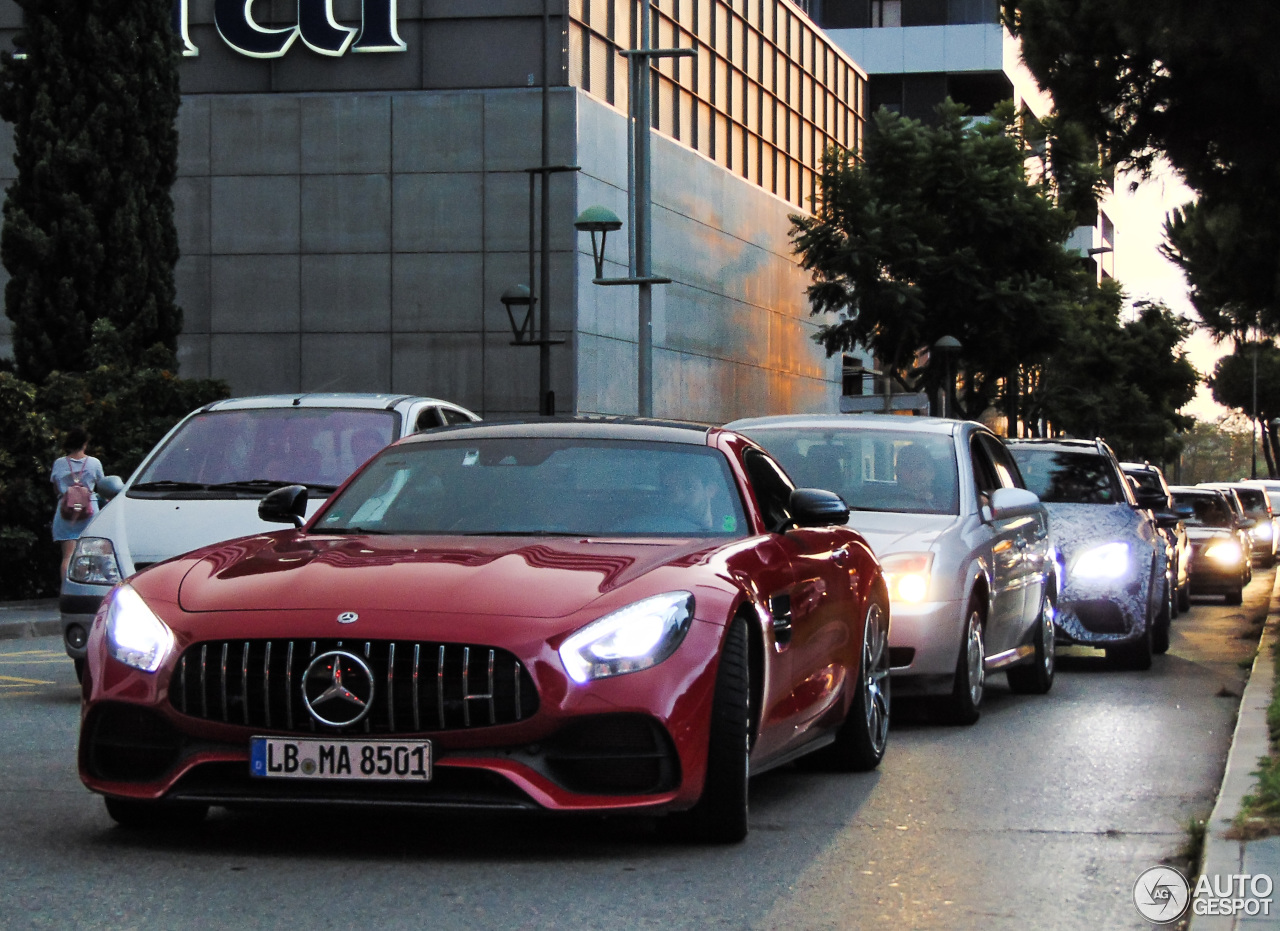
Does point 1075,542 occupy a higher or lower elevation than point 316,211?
lower

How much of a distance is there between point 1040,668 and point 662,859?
667cm

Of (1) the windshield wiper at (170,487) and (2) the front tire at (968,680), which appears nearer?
(2) the front tire at (968,680)

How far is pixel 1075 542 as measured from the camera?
585 inches

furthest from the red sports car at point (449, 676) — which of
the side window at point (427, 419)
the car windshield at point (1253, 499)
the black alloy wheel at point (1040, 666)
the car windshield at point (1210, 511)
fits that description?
the car windshield at point (1253, 499)

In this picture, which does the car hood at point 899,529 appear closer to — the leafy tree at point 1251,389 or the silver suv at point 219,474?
the silver suv at point 219,474

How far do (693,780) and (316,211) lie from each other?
32762 millimetres

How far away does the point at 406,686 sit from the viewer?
5.90 metres

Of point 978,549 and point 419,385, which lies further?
point 419,385

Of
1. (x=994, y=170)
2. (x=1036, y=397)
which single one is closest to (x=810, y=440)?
(x=994, y=170)

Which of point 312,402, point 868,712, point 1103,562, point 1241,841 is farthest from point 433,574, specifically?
point 1103,562

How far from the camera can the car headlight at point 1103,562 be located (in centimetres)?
1462

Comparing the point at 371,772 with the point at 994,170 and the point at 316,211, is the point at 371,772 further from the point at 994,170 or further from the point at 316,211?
the point at 994,170

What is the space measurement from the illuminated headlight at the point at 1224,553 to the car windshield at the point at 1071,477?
35.9ft

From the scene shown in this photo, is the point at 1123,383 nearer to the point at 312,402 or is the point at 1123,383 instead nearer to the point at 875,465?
the point at 875,465
